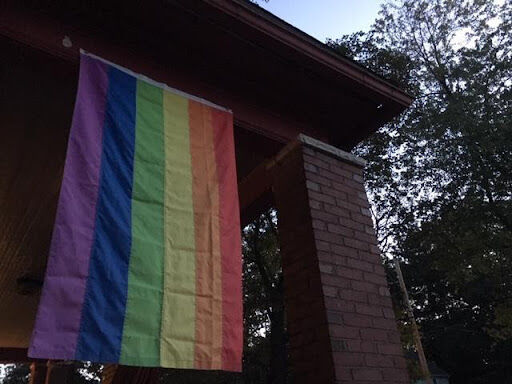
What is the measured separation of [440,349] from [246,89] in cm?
2723

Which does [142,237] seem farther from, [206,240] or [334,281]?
[334,281]

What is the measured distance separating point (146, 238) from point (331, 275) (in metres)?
1.39

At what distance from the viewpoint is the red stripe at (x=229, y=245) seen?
2906 mm

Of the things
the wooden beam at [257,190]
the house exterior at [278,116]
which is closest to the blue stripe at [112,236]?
the house exterior at [278,116]

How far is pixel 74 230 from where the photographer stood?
8.50 ft

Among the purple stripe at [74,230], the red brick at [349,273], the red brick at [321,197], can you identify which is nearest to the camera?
the purple stripe at [74,230]

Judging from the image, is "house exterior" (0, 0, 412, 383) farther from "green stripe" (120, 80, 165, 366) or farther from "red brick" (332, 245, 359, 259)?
"green stripe" (120, 80, 165, 366)

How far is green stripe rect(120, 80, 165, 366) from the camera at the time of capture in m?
2.54

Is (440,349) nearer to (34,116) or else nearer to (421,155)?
(421,155)

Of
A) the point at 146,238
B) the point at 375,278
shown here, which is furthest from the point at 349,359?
the point at 146,238

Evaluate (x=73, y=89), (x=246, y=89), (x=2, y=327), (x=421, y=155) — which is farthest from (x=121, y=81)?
(x=421, y=155)

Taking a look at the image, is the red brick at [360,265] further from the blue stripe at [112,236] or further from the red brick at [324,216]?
the blue stripe at [112,236]

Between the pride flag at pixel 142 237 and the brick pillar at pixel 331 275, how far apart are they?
0.57 m

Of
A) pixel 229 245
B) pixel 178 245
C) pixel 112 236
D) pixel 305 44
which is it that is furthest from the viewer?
pixel 305 44
